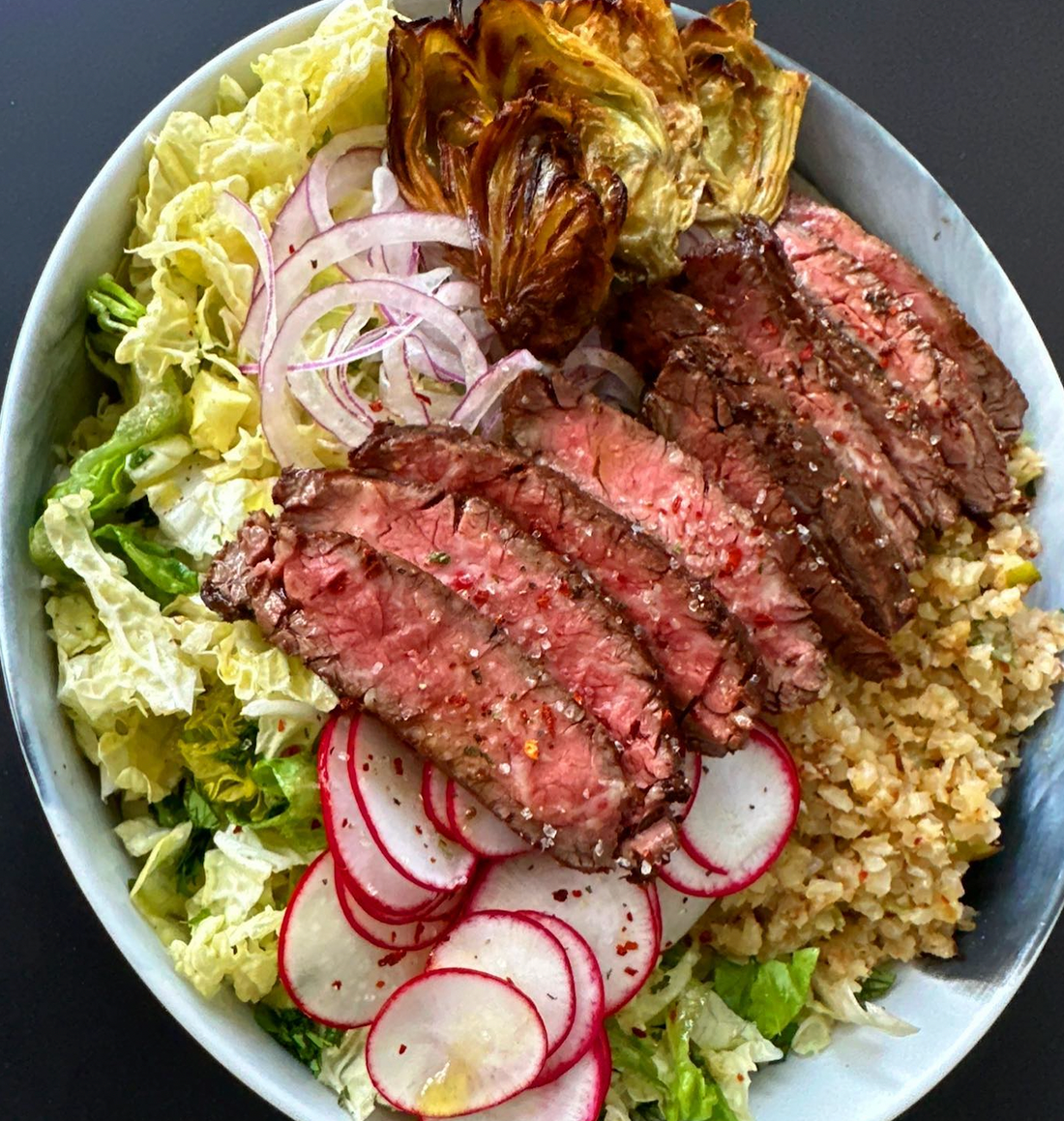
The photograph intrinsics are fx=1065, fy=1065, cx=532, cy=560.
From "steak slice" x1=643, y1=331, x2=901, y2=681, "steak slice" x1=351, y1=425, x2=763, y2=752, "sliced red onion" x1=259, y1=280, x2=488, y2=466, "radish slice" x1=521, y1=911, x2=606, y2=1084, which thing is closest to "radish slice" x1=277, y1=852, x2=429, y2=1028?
"radish slice" x1=521, y1=911, x2=606, y2=1084

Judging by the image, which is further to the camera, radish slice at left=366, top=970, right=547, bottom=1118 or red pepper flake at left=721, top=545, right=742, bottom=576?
red pepper flake at left=721, top=545, right=742, bottom=576

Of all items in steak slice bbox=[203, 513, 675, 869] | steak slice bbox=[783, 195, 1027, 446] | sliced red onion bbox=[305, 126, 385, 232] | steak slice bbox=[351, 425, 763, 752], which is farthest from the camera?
steak slice bbox=[783, 195, 1027, 446]

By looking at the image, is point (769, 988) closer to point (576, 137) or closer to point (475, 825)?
point (475, 825)

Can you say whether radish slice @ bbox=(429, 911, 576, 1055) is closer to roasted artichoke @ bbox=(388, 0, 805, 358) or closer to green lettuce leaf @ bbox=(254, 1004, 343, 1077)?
green lettuce leaf @ bbox=(254, 1004, 343, 1077)

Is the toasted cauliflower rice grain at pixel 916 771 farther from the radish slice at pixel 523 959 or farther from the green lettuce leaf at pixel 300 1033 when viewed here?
the green lettuce leaf at pixel 300 1033

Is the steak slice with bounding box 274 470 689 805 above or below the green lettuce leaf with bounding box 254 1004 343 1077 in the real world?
above

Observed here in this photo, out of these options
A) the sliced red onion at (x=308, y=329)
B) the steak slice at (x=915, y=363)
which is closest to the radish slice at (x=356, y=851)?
the sliced red onion at (x=308, y=329)
